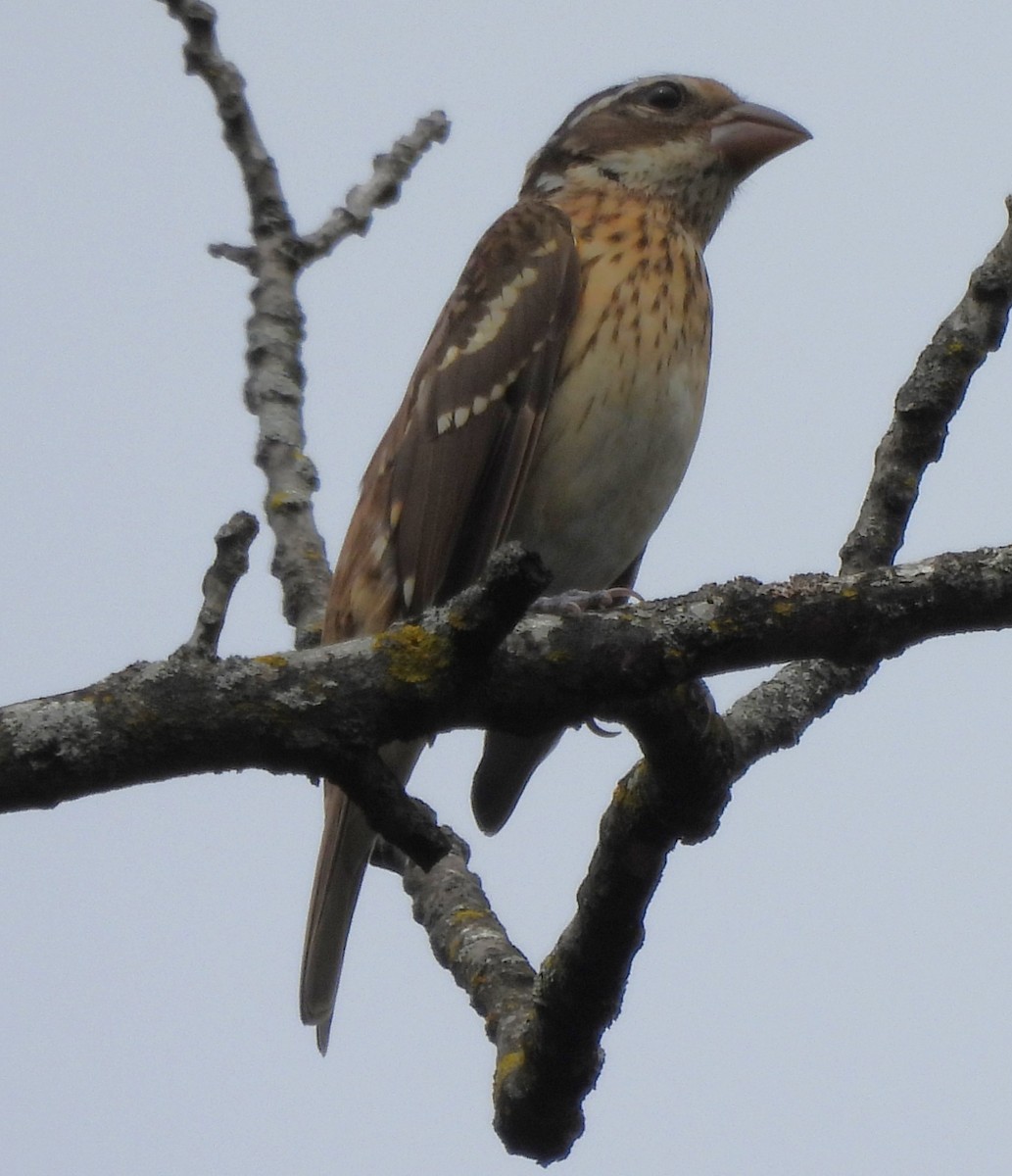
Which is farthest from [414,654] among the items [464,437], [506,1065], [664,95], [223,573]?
[664,95]

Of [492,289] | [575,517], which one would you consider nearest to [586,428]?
[575,517]

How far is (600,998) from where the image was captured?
361 cm

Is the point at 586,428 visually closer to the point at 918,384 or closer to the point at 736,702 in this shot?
the point at 918,384

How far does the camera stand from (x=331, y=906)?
4980mm

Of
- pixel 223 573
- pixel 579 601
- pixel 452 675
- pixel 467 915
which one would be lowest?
pixel 452 675

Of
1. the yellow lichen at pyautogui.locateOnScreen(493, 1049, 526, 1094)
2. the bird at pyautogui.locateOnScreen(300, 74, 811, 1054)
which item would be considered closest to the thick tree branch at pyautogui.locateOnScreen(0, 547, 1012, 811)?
the yellow lichen at pyautogui.locateOnScreen(493, 1049, 526, 1094)

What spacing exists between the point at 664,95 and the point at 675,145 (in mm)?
380

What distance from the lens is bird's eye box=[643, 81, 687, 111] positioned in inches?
261

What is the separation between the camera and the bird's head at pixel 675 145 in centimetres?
629

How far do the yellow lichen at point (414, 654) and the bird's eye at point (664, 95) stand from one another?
426 cm

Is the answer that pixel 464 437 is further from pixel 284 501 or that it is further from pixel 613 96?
pixel 613 96

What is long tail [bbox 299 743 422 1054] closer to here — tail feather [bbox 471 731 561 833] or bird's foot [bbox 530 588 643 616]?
tail feather [bbox 471 731 561 833]

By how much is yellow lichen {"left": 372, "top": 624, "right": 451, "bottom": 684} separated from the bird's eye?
14.0ft

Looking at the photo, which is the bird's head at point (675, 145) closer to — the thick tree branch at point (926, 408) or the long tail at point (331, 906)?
the thick tree branch at point (926, 408)
